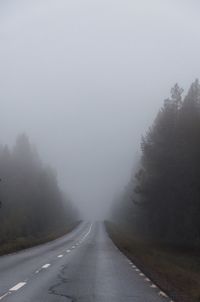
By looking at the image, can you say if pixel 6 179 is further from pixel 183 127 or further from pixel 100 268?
pixel 100 268

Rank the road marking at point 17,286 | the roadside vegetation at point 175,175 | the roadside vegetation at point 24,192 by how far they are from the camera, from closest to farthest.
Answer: the road marking at point 17,286
the roadside vegetation at point 175,175
the roadside vegetation at point 24,192

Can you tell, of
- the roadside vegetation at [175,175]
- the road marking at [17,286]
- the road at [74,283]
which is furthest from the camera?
the roadside vegetation at [175,175]

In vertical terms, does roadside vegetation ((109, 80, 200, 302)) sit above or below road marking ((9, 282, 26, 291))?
above

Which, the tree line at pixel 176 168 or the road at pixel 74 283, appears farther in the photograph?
the tree line at pixel 176 168

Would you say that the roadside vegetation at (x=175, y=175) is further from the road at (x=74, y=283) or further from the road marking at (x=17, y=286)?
the road marking at (x=17, y=286)

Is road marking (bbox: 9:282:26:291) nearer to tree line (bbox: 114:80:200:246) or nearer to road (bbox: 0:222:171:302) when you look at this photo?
road (bbox: 0:222:171:302)

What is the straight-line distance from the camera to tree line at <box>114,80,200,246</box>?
54188 mm

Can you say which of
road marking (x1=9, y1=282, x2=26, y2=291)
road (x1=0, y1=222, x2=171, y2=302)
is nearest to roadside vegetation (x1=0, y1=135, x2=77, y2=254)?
road (x1=0, y1=222, x2=171, y2=302)

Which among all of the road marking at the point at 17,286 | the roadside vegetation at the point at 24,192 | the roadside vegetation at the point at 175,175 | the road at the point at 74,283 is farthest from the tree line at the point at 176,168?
the road marking at the point at 17,286

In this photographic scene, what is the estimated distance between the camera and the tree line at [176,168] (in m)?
54.2

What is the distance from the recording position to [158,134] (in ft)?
201

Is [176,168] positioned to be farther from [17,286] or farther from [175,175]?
[17,286]

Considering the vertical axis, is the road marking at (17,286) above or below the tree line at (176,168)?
below

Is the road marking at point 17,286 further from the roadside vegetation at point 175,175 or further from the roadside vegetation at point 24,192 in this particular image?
the roadside vegetation at point 24,192
